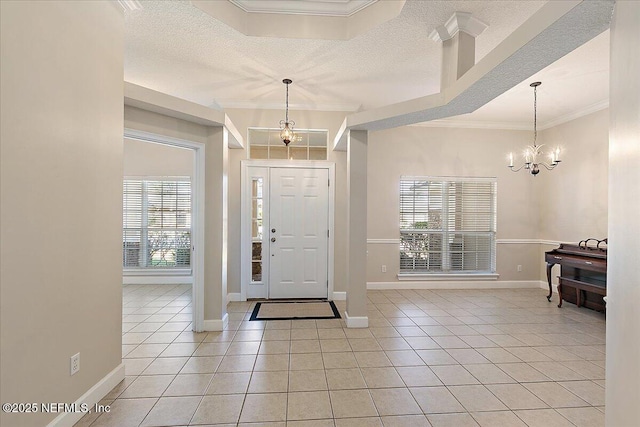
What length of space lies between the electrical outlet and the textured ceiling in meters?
2.69

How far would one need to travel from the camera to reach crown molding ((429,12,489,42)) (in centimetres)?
259

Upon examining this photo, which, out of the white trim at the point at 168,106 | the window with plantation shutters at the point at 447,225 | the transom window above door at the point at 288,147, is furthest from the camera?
the window with plantation shutters at the point at 447,225

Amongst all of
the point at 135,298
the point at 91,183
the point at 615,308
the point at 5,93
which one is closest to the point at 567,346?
the point at 615,308

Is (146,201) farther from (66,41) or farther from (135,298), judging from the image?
(66,41)

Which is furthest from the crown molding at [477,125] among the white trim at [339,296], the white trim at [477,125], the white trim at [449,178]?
the white trim at [339,296]

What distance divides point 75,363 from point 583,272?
225 inches

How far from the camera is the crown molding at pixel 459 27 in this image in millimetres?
2592

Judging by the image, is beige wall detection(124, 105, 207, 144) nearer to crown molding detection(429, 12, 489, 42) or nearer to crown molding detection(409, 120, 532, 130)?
crown molding detection(429, 12, 489, 42)

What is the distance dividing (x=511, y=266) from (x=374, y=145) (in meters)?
3.35

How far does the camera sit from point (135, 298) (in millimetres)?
4766

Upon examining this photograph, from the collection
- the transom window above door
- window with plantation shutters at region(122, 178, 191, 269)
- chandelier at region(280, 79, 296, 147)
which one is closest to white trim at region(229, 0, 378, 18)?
chandelier at region(280, 79, 296, 147)

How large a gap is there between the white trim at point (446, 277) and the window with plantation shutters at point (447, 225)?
0.07 meters

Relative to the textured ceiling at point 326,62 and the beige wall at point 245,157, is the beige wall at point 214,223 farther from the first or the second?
the beige wall at point 245,157

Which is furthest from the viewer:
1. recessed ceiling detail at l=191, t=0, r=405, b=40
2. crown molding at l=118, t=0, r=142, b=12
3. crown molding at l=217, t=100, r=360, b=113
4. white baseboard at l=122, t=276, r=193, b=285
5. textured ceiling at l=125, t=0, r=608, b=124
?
white baseboard at l=122, t=276, r=193, b=285
